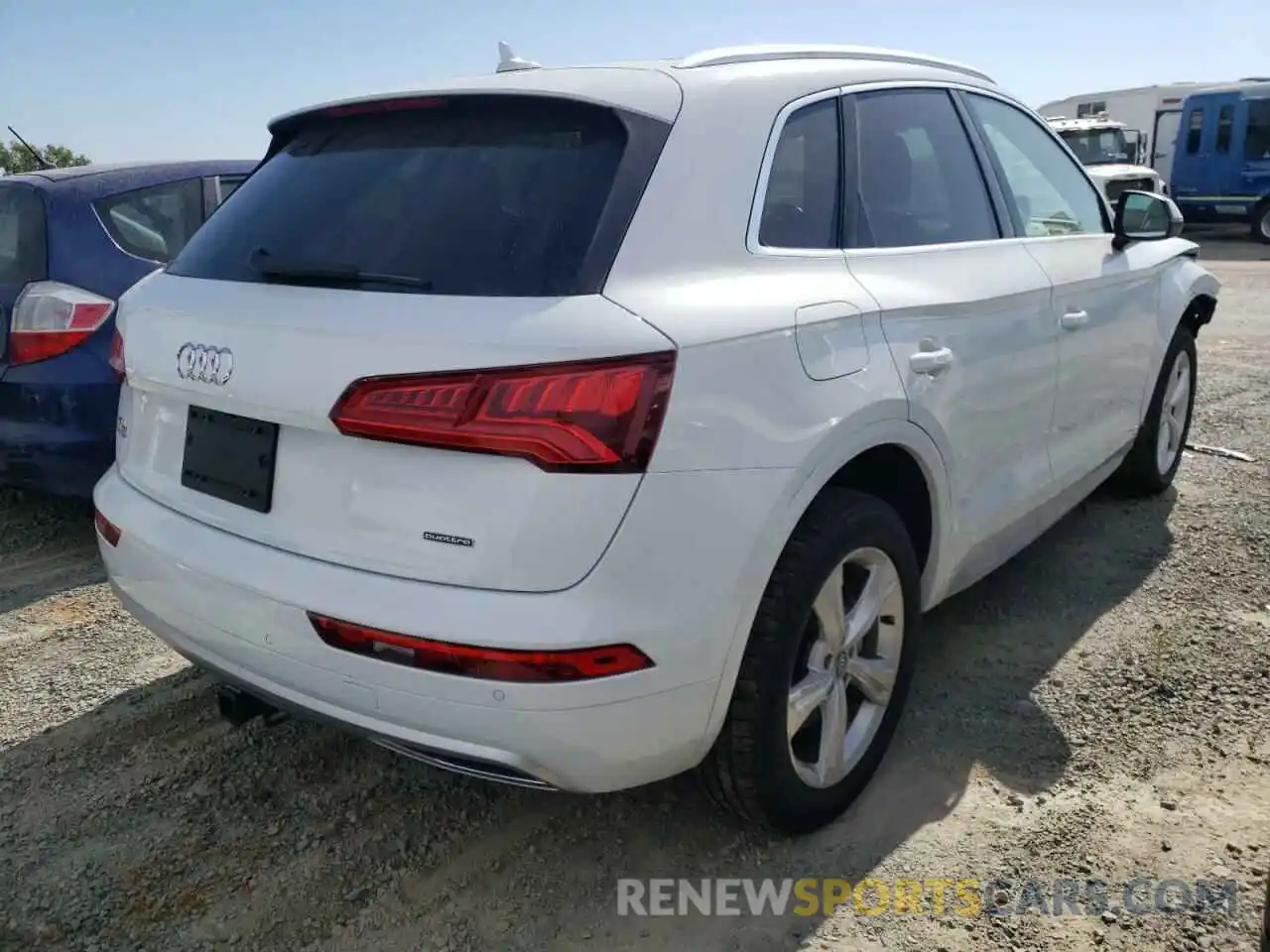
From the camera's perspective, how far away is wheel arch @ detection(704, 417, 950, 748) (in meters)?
2.14

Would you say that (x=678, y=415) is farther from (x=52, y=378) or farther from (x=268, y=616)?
Result: (x=52, y=378)

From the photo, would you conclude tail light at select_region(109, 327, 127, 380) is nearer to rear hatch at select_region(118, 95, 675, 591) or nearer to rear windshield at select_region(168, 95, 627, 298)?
rear hatch at select_region(118, 95, 675, 591)

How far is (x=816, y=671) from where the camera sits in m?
2.50

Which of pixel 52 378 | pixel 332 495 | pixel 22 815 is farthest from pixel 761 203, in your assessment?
pixel 52 378

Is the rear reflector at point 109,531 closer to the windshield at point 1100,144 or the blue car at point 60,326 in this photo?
the blue car at point 60,326

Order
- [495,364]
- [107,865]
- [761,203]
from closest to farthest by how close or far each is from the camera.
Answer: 1. [495,364]
2. [761,203]
3. [107,865]

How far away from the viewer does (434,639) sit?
1931 millimetres

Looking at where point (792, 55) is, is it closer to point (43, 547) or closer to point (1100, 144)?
point (43, 547)

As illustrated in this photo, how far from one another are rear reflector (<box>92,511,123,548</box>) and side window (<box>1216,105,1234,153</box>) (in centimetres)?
2159

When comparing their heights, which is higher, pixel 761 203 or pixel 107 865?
pixel 761 203

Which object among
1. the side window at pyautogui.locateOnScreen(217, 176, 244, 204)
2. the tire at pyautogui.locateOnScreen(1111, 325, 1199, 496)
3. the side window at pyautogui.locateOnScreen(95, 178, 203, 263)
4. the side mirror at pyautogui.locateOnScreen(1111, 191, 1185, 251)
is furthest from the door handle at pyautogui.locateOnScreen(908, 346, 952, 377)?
the side window at pyautogui.locateOnScreen(217, 176, 244, 204)

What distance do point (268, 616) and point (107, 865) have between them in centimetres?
86

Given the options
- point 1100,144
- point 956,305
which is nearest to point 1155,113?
point 1100,144

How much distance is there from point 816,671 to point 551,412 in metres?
1.00
